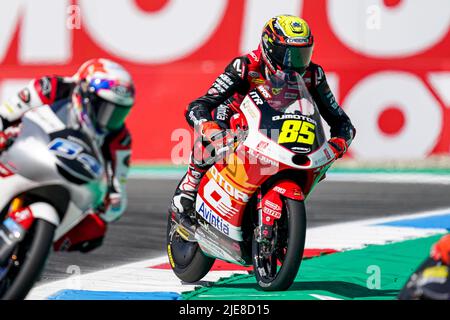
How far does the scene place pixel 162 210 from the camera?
12672 millimetres

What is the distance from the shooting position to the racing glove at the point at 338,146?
22.7 feet

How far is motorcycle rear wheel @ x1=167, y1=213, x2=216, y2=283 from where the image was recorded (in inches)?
295

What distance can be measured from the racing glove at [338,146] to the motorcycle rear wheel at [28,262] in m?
2.26

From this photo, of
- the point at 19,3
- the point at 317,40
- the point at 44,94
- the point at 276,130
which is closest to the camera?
the point at 44,94

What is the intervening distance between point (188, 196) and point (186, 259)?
1.71ft

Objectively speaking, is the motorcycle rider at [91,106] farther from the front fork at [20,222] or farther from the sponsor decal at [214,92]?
the sponsor decal at [214,92]

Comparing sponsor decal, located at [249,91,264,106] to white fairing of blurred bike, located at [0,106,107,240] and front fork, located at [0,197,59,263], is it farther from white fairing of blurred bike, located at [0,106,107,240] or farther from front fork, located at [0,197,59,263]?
front fork, located at [0,197,59,263]

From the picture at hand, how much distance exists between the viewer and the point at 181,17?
1599cm

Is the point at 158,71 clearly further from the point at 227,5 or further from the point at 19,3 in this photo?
the point at 19,3

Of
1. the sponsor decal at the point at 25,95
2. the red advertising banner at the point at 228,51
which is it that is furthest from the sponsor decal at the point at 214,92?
the red advertising banner at the point at 228,51

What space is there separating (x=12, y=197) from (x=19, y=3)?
1170 cm

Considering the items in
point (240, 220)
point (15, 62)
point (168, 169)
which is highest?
point (240, 220)

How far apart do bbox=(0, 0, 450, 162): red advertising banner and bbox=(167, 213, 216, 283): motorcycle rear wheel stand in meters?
6.93
